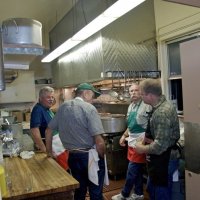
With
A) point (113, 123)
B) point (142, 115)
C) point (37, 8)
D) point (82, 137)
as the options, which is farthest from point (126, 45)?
point (82, 137)

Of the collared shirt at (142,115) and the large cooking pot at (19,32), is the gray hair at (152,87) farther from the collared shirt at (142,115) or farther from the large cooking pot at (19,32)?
the large cooking pot at (19,32)

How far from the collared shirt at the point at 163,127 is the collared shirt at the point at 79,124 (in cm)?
52

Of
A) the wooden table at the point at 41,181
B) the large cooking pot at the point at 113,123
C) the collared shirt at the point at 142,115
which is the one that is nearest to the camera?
the wooden table at the point at 41,181

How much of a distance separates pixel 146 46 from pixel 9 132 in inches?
94.9

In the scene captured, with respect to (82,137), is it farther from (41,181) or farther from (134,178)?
(134,178)

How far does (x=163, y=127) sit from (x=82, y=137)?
31.0 inches

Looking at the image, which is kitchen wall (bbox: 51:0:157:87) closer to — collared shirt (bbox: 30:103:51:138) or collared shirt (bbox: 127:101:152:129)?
collared shirt (bbox: 127:101:152:129)

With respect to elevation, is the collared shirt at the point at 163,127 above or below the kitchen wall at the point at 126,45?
below

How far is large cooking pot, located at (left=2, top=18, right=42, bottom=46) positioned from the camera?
1836 mm

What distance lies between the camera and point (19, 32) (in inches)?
72.5

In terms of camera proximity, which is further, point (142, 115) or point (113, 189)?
point (113, 189)

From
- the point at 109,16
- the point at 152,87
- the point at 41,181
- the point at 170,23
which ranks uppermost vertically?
the point at 170,23

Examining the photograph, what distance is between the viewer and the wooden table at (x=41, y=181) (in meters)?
1.61

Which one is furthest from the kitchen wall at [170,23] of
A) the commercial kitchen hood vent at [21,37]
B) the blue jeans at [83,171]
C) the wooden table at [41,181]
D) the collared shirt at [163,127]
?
the wooden table at [41,181]
